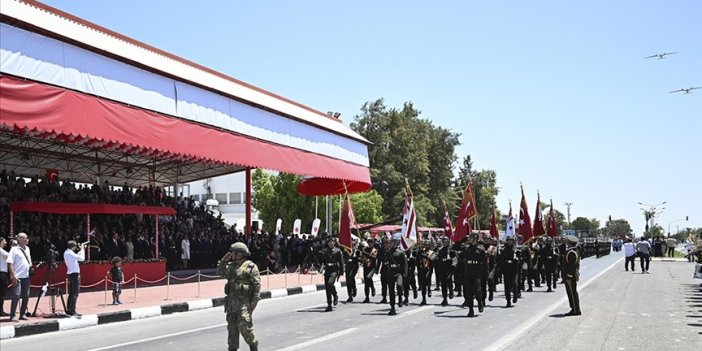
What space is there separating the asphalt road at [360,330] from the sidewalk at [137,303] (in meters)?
0.43

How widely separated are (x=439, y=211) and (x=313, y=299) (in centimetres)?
7517

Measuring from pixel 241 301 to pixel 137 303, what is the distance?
34.9ft

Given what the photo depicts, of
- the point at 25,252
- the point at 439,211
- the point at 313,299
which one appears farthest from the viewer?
the point at 439,211

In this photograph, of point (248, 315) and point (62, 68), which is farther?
point (62, 68)

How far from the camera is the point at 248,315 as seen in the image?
966 centimetres

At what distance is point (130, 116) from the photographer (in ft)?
75.5

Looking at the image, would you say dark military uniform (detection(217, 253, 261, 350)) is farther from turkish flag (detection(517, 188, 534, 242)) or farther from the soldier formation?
turkish flag (detection(517, 188, 534, 242))

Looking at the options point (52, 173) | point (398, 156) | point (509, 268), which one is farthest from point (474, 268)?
point (398, 156)

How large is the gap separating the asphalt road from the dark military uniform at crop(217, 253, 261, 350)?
203 centimetres

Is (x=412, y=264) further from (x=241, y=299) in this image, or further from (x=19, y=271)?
(x=241, y=299)

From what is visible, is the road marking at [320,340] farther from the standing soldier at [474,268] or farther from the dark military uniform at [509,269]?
the dark military uniform at [509,269]

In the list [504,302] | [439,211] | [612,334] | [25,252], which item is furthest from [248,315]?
[439,211]

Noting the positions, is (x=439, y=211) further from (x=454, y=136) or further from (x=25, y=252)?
(x=25, y=252)

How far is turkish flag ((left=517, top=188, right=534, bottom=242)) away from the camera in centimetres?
2680
